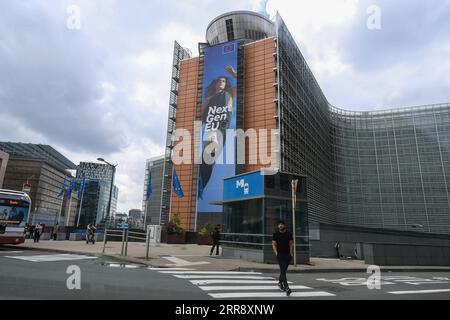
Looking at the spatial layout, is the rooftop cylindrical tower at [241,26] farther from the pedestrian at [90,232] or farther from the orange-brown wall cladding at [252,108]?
the pedestrian at [90,232]

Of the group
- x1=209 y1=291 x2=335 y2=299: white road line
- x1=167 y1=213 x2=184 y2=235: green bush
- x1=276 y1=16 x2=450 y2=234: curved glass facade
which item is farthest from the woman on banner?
x1=209 y1=291 x2=335 y2=299: white road line

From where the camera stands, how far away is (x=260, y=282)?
367 inches

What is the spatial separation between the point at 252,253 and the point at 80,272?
806 centimetres

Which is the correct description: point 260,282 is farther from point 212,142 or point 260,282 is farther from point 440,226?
point 440,226

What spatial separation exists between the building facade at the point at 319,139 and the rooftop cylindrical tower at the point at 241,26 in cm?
20

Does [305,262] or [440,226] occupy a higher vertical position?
[440,226]

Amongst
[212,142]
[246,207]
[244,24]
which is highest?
[244,24]

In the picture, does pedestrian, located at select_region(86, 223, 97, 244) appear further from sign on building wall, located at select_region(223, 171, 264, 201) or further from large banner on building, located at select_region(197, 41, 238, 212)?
large banner on building, located at select_region(197, 41, 238, 212)

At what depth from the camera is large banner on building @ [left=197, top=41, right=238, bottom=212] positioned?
53.6 metres

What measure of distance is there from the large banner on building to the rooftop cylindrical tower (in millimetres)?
9601

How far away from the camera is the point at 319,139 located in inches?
2741
